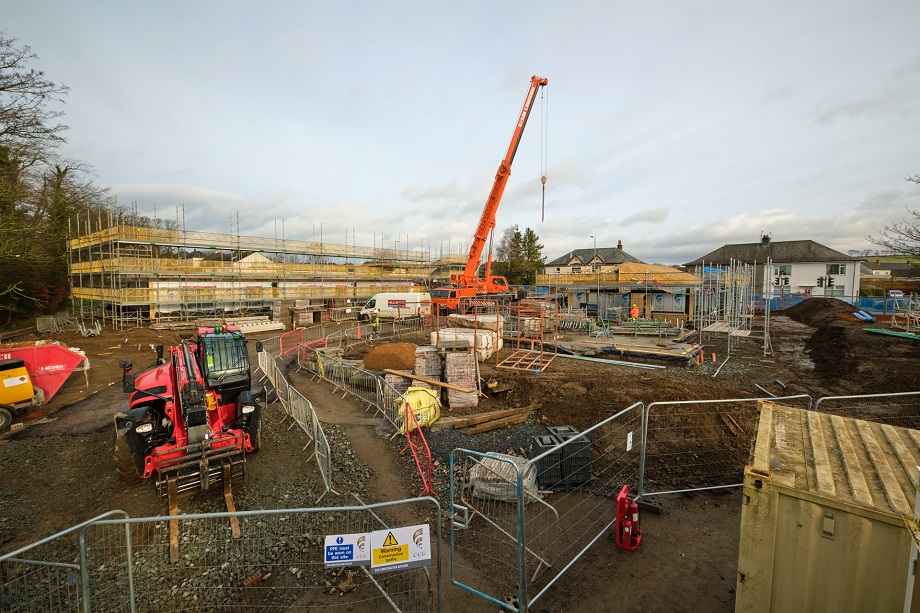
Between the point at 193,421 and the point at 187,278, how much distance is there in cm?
2514

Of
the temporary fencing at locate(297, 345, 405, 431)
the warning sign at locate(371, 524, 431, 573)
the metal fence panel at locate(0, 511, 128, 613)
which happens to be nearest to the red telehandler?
the metal fence panel at locate(0, 511, 128, 613)

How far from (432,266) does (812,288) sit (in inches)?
1821

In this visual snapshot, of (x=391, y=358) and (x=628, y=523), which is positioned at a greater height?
(x=391, y=358)

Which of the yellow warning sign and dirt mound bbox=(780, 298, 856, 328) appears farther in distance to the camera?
dirt mound bbox=(780, 298, 856, 328)

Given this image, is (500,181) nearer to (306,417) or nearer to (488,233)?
(488,233)

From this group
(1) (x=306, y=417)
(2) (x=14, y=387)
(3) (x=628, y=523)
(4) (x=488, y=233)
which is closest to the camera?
(3) (x=628, y=523)

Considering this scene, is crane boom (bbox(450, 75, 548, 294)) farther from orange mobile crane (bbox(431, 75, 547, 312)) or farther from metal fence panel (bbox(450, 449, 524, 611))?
metal fence panel (bbox(450, 449, 524, 611))

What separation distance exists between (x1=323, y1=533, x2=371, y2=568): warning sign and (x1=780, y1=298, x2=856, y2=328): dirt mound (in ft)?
109

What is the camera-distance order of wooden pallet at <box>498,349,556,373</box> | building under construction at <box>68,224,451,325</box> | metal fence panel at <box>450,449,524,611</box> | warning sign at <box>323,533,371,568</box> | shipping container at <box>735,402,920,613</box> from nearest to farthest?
shipping container at <box>735,402,920,613</box>
warning sign at <box>323,533,371,568</box>
metal fence panel at <box>450,449,524,611</box>
wooden pallet at <box>498,349,556,373</box>
building under construction at <box>68,224,451,325</box>

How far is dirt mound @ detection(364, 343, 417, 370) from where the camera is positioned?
14.3 m

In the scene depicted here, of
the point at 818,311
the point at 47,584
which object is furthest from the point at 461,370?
the point at 818,311

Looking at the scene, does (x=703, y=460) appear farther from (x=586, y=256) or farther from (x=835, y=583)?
(x=586, y=256)

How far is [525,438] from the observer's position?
9.08 m

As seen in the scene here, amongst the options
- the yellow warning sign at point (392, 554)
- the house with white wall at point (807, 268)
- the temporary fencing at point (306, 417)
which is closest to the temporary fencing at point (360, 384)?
the temporary fencing at point (306, 417)
